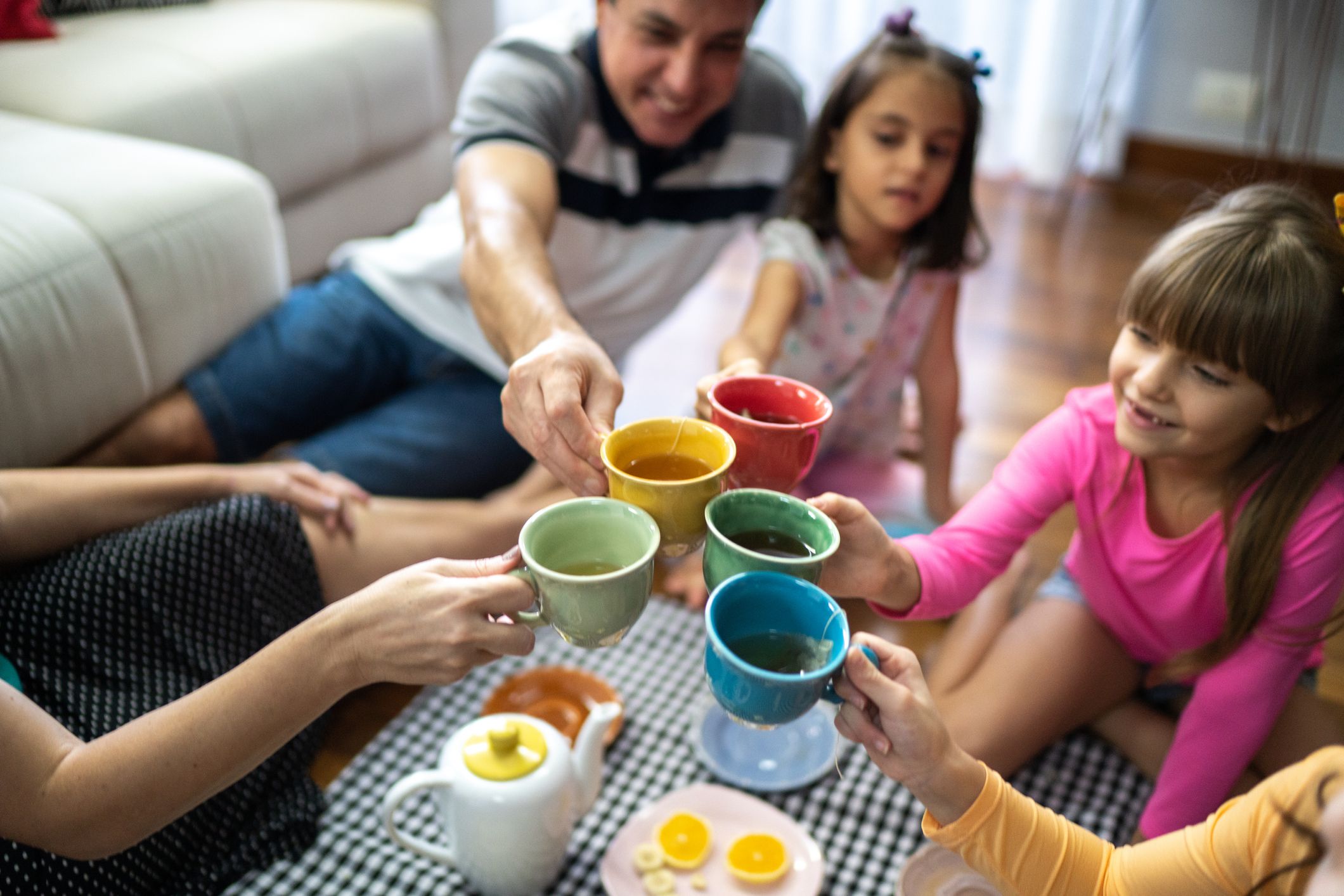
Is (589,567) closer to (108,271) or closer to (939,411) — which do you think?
(108,271)

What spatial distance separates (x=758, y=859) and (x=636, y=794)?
0.69 ft

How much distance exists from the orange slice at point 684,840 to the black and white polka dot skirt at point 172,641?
1.42ft

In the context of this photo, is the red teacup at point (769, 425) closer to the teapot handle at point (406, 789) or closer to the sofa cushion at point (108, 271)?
the teapot handle at point (406, 789)

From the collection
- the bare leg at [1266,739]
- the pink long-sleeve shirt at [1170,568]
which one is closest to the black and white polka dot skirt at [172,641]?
the pink long-sleeve shirt at [1170,568]

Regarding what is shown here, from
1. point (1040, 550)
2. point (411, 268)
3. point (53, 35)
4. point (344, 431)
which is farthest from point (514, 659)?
point (53, 35)

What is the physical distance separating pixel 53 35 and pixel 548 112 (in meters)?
1.18

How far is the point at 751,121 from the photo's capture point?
1.79 m

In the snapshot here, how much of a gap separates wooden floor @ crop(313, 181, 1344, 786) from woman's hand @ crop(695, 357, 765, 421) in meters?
0.42

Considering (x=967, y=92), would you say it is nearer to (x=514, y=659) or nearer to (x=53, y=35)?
(x=514, y=659)

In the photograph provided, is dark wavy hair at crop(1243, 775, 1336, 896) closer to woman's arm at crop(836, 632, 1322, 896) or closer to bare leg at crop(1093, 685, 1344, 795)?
woman's arm at crop(836, 632, 1322, 896)

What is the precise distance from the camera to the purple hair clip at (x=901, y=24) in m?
1.62

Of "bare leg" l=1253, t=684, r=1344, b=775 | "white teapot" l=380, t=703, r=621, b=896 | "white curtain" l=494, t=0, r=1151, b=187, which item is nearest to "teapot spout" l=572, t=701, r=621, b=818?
"white teapot" l=380, t=703, r=621, b=896

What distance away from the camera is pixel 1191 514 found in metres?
1.21

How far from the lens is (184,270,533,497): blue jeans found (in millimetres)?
1658
